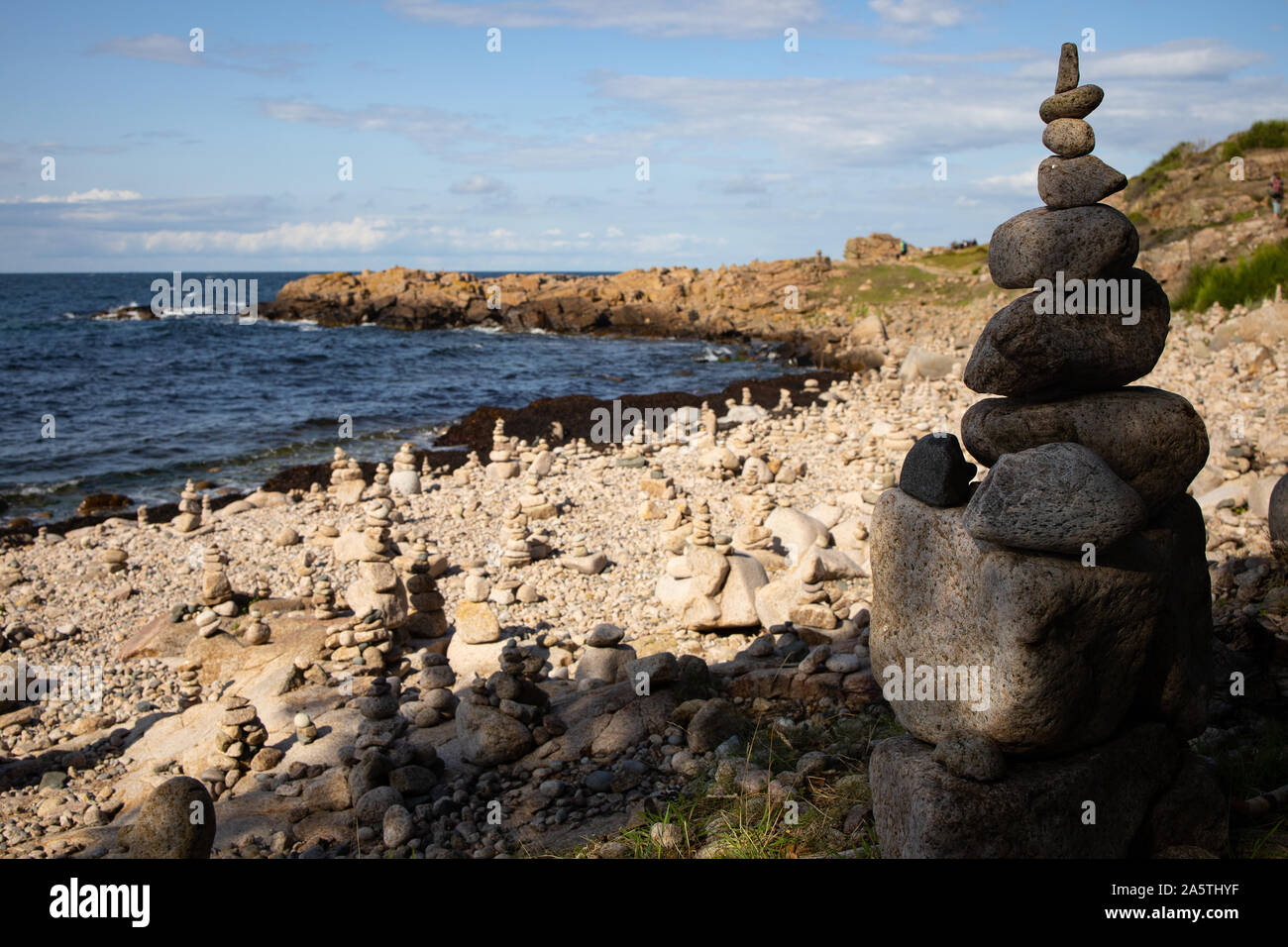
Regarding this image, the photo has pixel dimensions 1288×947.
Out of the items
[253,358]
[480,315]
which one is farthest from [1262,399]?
[480,315]

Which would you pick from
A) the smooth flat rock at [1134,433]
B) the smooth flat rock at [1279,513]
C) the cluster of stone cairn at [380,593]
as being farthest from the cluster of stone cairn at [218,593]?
the smooth flat rock at [1279,513]

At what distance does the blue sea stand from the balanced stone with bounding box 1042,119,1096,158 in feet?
64.8

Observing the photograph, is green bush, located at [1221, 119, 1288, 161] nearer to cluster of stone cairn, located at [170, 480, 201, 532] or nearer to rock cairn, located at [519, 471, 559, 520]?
rock cairn, located at [519, 471, 559, 520]

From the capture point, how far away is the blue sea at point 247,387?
22484 mm

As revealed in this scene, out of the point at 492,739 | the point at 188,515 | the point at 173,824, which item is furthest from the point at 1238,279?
the point at 173,824

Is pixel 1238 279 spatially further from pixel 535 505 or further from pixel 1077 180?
pixel 1077 180

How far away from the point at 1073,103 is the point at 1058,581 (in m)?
2.35

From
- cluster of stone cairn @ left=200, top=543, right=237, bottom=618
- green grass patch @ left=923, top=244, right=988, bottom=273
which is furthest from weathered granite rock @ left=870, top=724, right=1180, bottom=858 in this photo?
green grass patch @ left=923, top=244, right=988, bottom=273

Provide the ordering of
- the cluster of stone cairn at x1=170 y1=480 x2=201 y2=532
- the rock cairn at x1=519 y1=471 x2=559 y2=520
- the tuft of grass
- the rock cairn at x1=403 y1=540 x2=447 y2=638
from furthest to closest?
the tuft of grass → the cluster of stone cairn at x1=170 y1=480 x2=201 y2=532 → the rock cairn at x1=519 y1=471 x2=559 y2=520 → the rock cairn at x1=403 y1=540 x2=447 y2=638

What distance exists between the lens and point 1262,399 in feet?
51.8

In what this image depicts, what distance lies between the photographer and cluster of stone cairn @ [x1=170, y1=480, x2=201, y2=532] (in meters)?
15.6

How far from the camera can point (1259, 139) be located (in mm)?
33781

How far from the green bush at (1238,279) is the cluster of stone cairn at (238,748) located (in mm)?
26146
